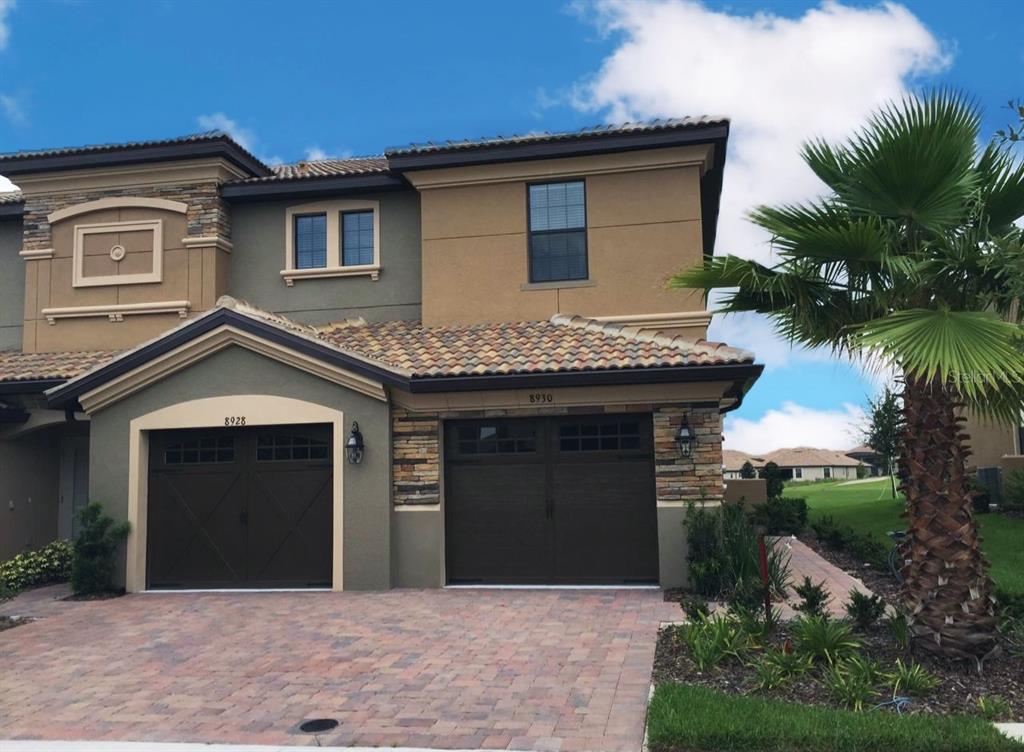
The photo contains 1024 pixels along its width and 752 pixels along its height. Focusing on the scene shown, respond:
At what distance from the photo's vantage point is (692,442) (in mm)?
12922

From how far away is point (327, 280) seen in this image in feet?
56.0

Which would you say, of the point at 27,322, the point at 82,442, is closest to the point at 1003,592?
the point at 82,442

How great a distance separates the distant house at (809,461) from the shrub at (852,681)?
248ft

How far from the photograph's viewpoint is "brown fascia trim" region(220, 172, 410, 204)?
16734mm

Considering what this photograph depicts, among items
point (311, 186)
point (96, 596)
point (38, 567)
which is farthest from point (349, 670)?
→ point (311, 186)

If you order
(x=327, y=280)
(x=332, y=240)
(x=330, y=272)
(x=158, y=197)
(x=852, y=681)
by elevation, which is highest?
(x=158, y=197)

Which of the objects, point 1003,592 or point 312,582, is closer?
point 1003,592

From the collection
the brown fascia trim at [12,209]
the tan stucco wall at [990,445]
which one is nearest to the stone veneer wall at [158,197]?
the brown fascia trim at [12,209]

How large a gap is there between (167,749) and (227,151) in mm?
13066

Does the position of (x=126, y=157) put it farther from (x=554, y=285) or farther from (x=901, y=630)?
(x=901, y=630)

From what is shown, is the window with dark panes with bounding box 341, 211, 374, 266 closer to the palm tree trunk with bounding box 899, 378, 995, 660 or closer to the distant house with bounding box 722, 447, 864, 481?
the palm tree trunk with bounding box 899, 378, 995, 660

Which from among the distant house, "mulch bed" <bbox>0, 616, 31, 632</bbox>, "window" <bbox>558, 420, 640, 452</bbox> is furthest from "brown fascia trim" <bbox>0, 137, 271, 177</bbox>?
the distant house

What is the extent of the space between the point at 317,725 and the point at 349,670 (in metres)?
1.63

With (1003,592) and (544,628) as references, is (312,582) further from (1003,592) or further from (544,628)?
(1003,592)
